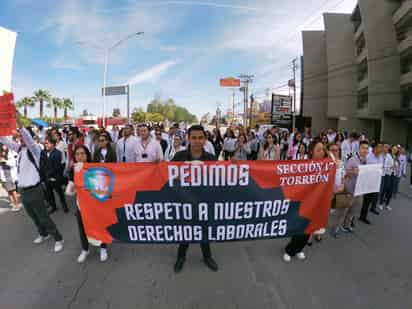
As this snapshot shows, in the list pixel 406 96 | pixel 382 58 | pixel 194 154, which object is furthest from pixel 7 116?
pixel 382 58

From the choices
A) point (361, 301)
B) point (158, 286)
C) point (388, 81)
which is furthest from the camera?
point (388, 81)

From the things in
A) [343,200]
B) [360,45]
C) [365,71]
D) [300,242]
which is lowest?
[300,242]

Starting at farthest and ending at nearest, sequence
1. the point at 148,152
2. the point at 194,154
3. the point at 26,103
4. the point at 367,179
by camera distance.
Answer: the point at 26,103 < the point at 148,152 < the point at 367,179 < the point at 194,154

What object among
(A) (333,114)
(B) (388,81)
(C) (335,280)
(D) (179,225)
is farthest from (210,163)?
(A) (333,114)

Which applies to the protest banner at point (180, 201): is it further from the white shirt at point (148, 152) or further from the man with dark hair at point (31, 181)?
the white shirt at point (148, 152)

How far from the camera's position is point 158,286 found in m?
2.67

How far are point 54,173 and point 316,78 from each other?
127 ft

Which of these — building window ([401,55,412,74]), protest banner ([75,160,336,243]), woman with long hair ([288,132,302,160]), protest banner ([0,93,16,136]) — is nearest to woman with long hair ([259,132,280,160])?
woman with long hair ([288,132,302,160])

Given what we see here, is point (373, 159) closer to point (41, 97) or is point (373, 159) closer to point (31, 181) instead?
point (31, 181)

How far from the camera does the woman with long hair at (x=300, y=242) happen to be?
10.4 feet

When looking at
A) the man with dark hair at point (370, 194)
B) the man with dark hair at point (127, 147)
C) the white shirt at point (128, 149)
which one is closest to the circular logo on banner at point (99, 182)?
the white shirt at point (128, 149)

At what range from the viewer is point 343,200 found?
3848 millimetres

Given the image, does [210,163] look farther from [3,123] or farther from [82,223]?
[3,123]

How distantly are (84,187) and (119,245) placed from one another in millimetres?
1305
